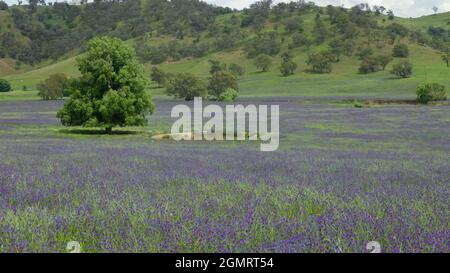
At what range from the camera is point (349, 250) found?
4.23 m

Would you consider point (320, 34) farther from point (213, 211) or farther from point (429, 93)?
point (213, 211)

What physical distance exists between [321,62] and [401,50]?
88.6 feet

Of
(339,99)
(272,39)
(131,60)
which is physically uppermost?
(272,39)

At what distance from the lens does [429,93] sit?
278 feet

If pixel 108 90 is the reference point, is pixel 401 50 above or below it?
above

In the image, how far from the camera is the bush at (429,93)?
278 ft

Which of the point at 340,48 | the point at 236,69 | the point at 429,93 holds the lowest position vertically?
the point at 429,93

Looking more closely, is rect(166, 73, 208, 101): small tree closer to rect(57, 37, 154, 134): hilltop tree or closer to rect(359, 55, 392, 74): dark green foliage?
rect(359, 55, 392, 74): dark green foliage

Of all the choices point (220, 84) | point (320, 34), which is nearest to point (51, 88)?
point (220, 84)

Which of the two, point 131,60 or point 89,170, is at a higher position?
point 131,60

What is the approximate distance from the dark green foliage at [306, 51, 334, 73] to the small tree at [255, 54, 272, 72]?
54.0ft

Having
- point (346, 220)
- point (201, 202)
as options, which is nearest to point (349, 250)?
point (346, 220)

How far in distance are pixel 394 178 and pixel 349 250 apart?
6.32 m

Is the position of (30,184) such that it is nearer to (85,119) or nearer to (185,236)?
(185,236)
